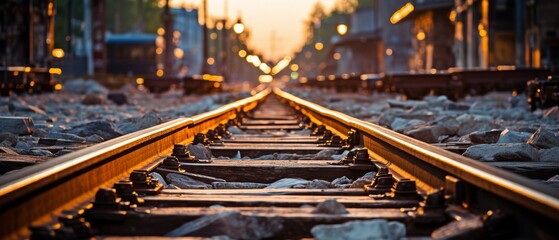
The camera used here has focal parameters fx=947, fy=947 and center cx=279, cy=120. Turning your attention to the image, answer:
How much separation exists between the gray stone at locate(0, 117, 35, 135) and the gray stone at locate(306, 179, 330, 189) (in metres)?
4.87

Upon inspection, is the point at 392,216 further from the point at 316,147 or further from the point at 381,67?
the point at 381,67

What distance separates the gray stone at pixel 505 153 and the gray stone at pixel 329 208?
7.57ft

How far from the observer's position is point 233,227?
393cm

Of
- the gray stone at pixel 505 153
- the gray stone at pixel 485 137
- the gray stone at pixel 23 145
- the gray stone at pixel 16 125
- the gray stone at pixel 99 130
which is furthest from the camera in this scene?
the gray stone at pixel 16 125

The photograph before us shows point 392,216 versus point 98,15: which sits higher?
point 98,15

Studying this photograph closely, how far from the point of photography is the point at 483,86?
26219 millimetres

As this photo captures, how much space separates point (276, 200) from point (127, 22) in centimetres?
11685

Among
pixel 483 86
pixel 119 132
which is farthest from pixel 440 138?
pixel 483 86

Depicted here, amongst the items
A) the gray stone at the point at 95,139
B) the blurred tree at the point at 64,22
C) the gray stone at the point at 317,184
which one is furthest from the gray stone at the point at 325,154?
the blurred tree at the point at 64,22

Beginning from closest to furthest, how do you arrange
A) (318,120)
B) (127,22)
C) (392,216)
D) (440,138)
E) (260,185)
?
(392,216), (260,185), (440,138), (318,120), (127,22)

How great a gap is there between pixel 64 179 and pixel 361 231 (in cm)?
139

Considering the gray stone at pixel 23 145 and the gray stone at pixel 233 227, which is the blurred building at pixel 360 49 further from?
the gray stone at pixel 233 227

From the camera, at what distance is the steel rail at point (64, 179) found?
3.51 metres

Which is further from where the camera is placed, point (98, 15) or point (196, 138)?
point (98, 15)
